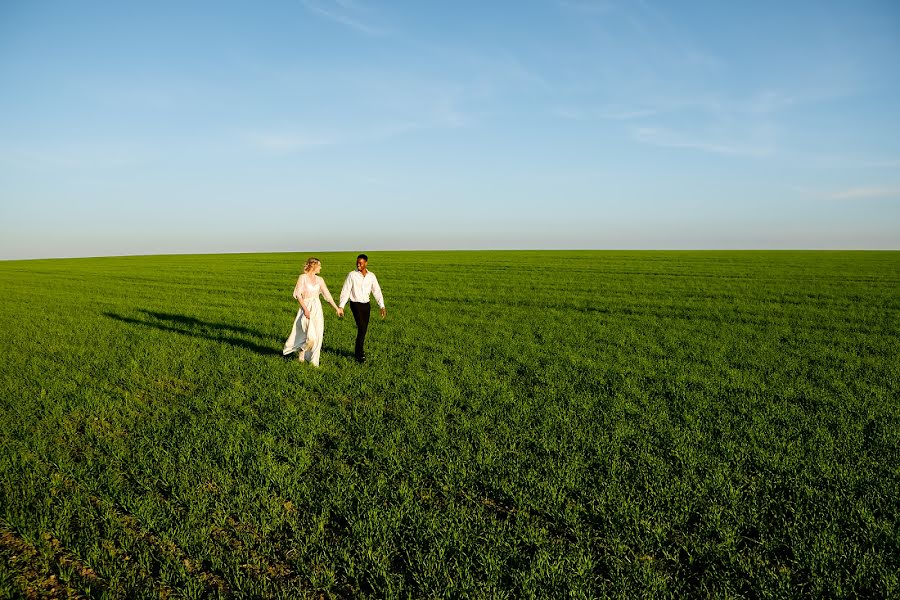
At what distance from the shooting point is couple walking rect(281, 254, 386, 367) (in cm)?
991

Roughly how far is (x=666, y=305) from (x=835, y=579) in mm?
17641

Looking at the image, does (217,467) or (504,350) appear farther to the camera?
(504,350)

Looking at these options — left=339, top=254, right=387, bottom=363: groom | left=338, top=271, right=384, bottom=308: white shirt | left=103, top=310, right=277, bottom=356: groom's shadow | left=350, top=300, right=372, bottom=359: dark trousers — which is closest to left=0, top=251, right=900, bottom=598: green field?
left=350, top=300, right=372, bottom=359: dark trousers

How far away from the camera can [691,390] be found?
8586 mm

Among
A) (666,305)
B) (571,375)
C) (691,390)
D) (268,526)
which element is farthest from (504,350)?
(666,305)

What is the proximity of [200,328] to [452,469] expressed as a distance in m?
12.6

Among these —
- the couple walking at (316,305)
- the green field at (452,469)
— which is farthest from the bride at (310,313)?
the green field at (452,469)

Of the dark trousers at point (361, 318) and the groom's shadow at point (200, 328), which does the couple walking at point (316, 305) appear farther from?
the groom's shadow at point (200, 328)

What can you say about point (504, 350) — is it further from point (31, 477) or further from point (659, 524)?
point (31, 477)

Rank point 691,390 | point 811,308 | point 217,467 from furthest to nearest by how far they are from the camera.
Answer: point 811,308, point 691,390, point 217,467

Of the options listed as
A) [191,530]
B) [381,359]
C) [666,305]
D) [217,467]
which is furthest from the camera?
[666,305]

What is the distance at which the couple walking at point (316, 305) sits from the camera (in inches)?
390

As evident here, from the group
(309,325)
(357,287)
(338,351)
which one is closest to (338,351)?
(338,351)

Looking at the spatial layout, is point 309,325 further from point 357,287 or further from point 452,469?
point 452,469
